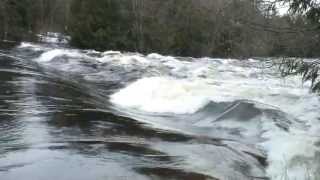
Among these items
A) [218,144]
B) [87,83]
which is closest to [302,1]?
[218,144]

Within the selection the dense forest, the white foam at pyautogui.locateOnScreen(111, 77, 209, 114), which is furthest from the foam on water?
the dense forest

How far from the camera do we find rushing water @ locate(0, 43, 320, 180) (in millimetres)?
7707

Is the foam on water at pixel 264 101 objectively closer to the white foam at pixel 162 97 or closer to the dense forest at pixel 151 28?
the white foam at pixel 162 97

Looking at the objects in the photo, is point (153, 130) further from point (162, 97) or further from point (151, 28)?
point (151, 28)

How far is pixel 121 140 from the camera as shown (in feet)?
30.2

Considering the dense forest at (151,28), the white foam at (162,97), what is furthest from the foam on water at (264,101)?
the dense forest at (151,28)

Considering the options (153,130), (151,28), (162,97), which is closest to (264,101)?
(162,97)

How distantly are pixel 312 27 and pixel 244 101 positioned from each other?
4.83m

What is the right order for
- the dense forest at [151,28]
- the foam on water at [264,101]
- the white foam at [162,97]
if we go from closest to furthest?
the foam on water at [264,101]
the white foam at [162,97]
the dense forest at [151,28]

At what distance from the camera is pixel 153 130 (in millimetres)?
10578

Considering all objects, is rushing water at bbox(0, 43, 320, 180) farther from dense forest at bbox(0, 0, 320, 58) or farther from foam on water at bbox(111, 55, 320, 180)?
dense forest at bbox(0, 0, 320, 58)

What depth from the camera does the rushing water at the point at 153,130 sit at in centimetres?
771

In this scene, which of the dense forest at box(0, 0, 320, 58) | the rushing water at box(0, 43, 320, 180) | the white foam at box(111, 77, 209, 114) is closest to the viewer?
the rushing water at box(0, 43, 320, 180)

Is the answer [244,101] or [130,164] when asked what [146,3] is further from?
[130,164]
